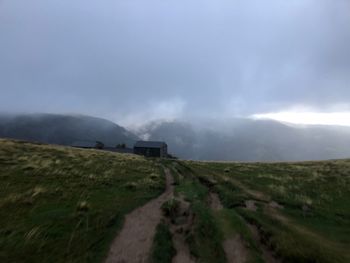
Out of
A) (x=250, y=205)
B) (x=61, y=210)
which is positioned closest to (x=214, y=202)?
(x=250, y=205)

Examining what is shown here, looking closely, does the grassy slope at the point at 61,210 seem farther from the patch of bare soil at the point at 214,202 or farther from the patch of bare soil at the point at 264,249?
the patch of bare soil at the point at 264,249

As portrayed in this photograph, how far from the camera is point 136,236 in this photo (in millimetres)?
14602

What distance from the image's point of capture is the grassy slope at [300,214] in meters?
13.4

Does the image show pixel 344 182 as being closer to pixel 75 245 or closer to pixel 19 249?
pixel 75 245

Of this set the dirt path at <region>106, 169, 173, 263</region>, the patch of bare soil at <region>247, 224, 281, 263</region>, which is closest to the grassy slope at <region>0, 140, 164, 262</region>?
the dirt path at <region>106, 169, 173, 263</region>

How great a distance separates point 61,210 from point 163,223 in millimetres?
6196

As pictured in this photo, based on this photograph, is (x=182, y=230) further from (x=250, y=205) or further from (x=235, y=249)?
(x=250, y=205)

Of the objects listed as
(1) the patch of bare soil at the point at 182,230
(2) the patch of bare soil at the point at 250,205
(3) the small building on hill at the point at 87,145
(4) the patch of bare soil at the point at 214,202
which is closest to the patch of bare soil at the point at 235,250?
(1) the patch of bare soil at the point at 182,230

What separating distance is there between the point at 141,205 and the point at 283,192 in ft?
45.4

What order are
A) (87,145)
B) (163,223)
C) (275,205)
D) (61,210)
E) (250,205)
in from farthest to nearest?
(87,145) < (275,205) < (250,205) < (61,210) < (163,223)

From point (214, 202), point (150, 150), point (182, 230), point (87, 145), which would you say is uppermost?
point (87, 145)

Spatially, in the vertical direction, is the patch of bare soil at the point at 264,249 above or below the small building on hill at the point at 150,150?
below

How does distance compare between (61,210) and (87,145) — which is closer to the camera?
(61,210)

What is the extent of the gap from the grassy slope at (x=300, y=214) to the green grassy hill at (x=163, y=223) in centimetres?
5
